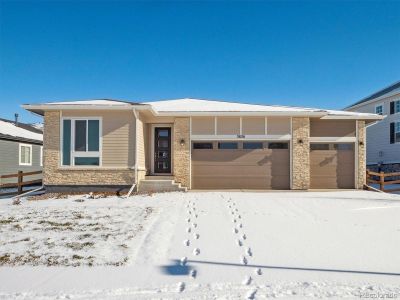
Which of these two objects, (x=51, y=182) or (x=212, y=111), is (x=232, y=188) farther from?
(x=51, y=182)

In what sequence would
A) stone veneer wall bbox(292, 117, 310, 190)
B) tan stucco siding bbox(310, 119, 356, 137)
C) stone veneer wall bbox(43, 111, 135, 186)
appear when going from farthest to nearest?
tan stucco siding bbox(310, 119, 356, 137), stone veneer wall bbox(292, 117, 310, 190), stone veneer wall bbox(43, 111, 135, 186)

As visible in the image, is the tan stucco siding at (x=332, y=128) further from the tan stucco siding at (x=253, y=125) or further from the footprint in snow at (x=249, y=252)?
the footprint in snow at (x=249, y=252)

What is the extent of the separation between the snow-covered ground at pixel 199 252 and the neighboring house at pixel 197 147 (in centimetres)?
305

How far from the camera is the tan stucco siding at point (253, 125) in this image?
12.0 m

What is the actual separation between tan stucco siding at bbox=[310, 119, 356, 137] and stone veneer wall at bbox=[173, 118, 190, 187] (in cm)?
551

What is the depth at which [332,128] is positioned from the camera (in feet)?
40.9

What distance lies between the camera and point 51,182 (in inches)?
429

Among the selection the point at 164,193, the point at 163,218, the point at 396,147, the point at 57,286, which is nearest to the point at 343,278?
the point at 57,286

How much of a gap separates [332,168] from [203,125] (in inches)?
235

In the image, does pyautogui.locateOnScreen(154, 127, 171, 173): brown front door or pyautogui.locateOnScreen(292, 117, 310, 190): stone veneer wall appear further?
pyautogui.locateOnScreen(154, 127, 171, 173): brown front door

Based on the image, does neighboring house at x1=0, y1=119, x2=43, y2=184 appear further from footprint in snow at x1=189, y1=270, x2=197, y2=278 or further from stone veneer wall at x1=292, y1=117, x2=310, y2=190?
footprint in snow at x1=189, y1=270, x2=197, y2=278

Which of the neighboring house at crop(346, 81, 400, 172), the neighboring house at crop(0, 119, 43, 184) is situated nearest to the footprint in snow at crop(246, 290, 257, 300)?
the neighboring house at crop(0, 119, 43, 184)

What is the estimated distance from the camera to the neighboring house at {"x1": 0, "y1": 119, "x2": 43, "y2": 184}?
15.3 meters

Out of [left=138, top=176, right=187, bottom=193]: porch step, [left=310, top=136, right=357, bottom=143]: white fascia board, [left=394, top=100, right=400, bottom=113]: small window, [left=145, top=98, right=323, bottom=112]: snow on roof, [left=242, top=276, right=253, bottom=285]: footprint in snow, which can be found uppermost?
[left=394, top=100, right=400, bottom=113]: small window
